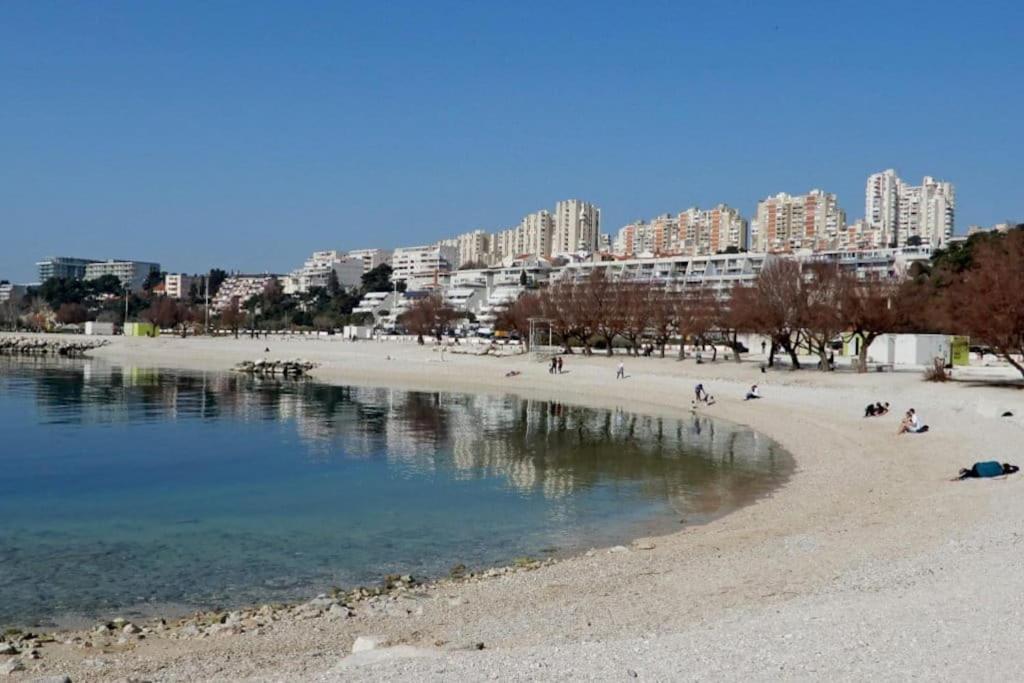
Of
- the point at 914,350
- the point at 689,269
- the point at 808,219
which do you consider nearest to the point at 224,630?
the point at 914,350

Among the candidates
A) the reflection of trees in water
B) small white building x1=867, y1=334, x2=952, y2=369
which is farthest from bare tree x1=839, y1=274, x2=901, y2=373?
the reflection of trees in water

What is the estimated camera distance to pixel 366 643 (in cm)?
946

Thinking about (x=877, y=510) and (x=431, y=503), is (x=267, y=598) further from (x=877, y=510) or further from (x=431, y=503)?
(x=877, y=510)

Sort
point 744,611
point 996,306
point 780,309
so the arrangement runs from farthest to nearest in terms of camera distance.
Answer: point 780,309 → point 996,306 → point 744,611

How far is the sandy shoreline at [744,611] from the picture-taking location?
796 cm

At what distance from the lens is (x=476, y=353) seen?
3049 inches

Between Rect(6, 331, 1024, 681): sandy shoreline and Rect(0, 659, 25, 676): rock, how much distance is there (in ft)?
0.62

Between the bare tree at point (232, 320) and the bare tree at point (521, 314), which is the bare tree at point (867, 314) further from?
the bare tree at point (232, 320)

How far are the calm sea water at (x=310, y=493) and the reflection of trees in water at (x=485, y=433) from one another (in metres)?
0.13

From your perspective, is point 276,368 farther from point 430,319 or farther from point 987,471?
point 987,471

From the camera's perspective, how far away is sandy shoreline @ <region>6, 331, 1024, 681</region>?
796 centimetres

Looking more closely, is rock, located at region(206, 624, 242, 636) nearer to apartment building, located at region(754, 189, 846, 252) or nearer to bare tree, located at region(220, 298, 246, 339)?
bare tree, located at region(220, 298, 246, 339)

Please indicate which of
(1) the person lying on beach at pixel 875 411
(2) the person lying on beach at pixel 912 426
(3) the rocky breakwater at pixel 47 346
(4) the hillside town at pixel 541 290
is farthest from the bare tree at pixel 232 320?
(2) the person lying on beach at pixel 912 426

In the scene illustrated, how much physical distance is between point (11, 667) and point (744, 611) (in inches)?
298
